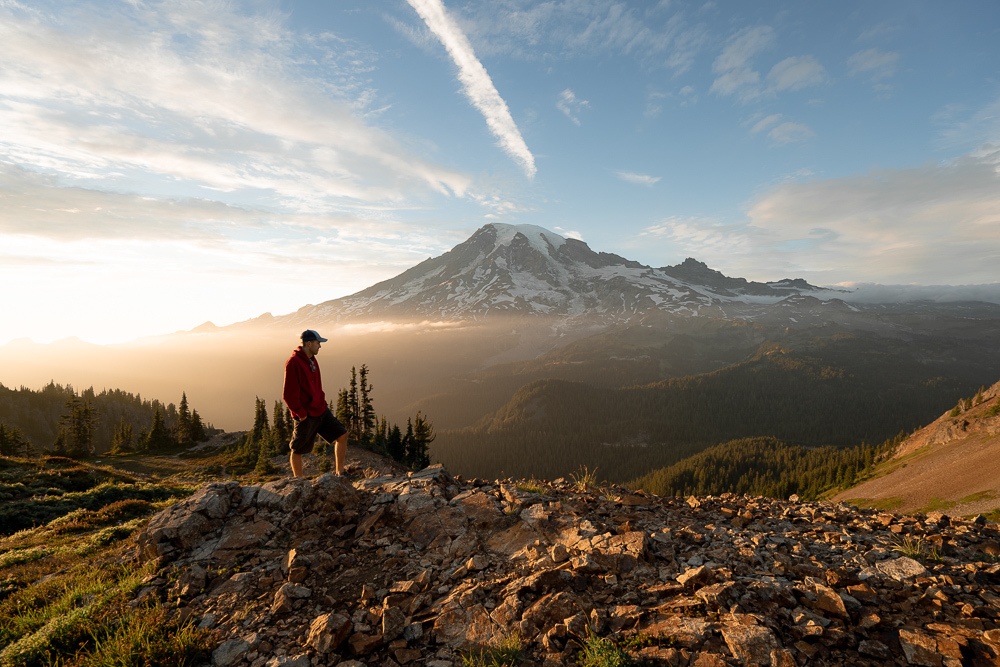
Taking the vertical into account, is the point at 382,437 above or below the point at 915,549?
below

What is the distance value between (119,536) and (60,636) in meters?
5.90

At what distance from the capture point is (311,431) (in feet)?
35.1

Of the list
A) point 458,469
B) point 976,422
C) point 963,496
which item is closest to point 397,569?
point 963,496

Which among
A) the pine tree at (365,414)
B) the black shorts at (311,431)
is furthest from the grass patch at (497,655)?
the pine tree at (365,414)

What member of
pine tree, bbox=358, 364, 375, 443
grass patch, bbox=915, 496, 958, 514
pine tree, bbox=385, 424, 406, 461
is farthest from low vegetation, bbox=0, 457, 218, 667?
grass patch, bbox=915, 496, 958, 514

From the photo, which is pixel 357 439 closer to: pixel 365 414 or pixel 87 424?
pixel 365 414

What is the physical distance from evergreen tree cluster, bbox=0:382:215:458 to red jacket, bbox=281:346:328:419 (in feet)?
240

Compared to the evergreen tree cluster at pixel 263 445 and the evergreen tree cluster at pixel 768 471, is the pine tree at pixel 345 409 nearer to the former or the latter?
the evergreen tree cluster at pixel 263 445

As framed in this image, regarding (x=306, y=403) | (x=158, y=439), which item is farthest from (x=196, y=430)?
(x=306, y=403)

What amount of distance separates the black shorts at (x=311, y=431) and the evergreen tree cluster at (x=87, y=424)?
7268cm

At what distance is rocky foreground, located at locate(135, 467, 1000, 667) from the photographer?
5066 mm

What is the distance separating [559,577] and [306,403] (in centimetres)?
711

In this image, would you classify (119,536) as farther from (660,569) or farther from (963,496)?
(963,496)

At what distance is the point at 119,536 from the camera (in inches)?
421
